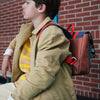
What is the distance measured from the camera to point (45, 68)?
42.9 inches

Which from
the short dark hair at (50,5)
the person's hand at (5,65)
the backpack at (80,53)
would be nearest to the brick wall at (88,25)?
the short dark hair at (50,5)

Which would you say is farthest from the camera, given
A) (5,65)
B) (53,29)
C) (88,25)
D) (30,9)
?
(88,25)

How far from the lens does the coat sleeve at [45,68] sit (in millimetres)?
1079

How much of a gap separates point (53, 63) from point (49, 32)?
0.82 ft

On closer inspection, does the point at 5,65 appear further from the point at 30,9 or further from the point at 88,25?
the point at 88,25

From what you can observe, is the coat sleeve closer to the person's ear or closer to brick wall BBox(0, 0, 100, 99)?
the person's ear

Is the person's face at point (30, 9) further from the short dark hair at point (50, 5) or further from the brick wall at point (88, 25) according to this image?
the brick wall at point (88, 25)

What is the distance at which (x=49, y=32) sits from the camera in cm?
117

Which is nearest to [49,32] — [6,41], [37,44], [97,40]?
[37,44]

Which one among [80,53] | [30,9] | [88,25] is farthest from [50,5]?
[88,25]

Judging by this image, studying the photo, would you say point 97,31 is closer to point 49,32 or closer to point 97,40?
point 97,40

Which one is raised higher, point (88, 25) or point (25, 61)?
point (88, 25)

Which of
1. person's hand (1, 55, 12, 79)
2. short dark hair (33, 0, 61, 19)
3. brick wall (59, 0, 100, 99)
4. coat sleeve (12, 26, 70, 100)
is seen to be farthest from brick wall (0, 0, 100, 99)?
coat sleeve (12, 26, 70, 100)

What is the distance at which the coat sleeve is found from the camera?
1079 mm
